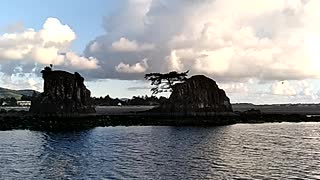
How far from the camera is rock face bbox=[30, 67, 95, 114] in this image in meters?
151

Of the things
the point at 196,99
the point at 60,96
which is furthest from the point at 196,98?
the point at 60,96

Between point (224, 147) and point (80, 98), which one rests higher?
point (80, 98)

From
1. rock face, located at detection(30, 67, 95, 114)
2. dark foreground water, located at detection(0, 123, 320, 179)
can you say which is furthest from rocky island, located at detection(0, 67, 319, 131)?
dark foreground water, located at detection(0, 123, 320, 179)

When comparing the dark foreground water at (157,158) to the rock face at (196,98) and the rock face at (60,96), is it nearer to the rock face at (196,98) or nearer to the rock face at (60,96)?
the rock face at (60,96)

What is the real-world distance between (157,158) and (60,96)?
3869 inches

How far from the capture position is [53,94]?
499 ft

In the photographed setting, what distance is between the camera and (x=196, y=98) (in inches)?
6339

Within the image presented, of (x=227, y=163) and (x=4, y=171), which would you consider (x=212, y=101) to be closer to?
(x=227, y=163)

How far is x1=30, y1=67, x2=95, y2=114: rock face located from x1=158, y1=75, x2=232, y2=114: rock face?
28137 millimetres

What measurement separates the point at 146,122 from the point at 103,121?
12.1m

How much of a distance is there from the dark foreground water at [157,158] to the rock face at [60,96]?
67.2 m

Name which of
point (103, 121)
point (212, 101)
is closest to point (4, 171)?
point (103, 121)

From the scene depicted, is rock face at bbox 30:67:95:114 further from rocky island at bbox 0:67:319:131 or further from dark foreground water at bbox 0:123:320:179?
dark foreground water at bbox 0:123:320:179

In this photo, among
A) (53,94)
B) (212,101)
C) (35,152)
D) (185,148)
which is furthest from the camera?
(212,101)
